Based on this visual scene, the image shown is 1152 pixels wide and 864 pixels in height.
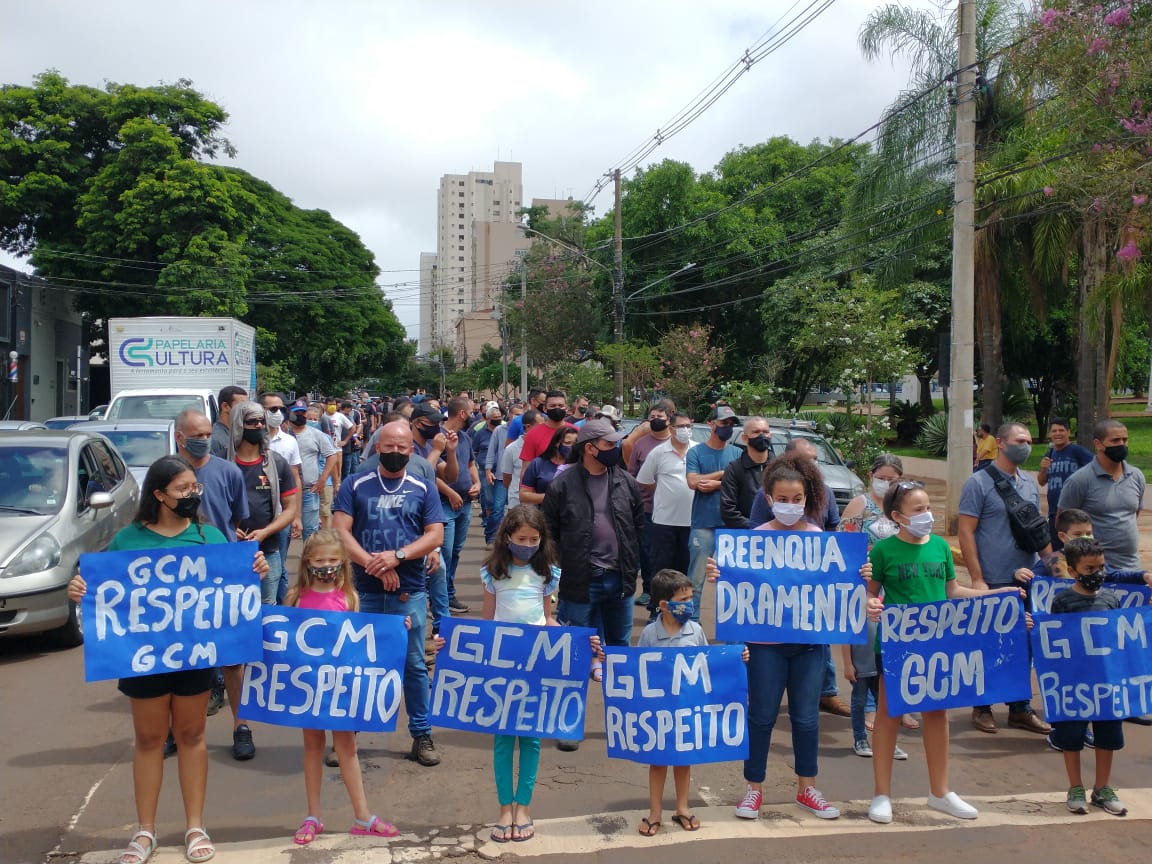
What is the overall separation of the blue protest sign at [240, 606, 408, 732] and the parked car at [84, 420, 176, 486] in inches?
309

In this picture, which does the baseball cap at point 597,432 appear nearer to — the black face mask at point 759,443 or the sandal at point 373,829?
the black face mask at point 759,443

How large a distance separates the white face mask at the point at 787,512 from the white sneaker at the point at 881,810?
4.59 ft

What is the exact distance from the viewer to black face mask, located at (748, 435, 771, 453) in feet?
23.1

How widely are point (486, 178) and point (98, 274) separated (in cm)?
13469

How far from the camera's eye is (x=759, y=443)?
7059 mm

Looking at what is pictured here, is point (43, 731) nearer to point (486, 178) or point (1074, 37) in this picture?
point (1074, 37)

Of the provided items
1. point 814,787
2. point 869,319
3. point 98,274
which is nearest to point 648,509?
point 814,787

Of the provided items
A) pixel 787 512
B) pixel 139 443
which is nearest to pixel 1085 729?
pixel 787 512

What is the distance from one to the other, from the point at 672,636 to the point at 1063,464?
18.8 feet

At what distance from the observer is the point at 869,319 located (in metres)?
20.0

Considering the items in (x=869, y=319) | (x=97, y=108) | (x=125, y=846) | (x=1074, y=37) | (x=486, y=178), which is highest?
(x=486, y=178)

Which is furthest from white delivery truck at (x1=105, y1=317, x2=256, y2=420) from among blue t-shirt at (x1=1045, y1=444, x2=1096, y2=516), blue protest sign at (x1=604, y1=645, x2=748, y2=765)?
blue protest sign at (x1=604, y1=645, x2=748, y2=765)

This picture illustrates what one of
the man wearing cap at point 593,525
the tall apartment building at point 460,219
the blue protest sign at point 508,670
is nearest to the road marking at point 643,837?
the blue protest sign at point 508,670

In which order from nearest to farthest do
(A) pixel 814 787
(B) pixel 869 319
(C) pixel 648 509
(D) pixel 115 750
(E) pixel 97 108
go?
(A) pixel 814 787, (D) pixel 115 750, (C) pixel 648 509, (B) pixel 869 319, (E) pixel 97 108
